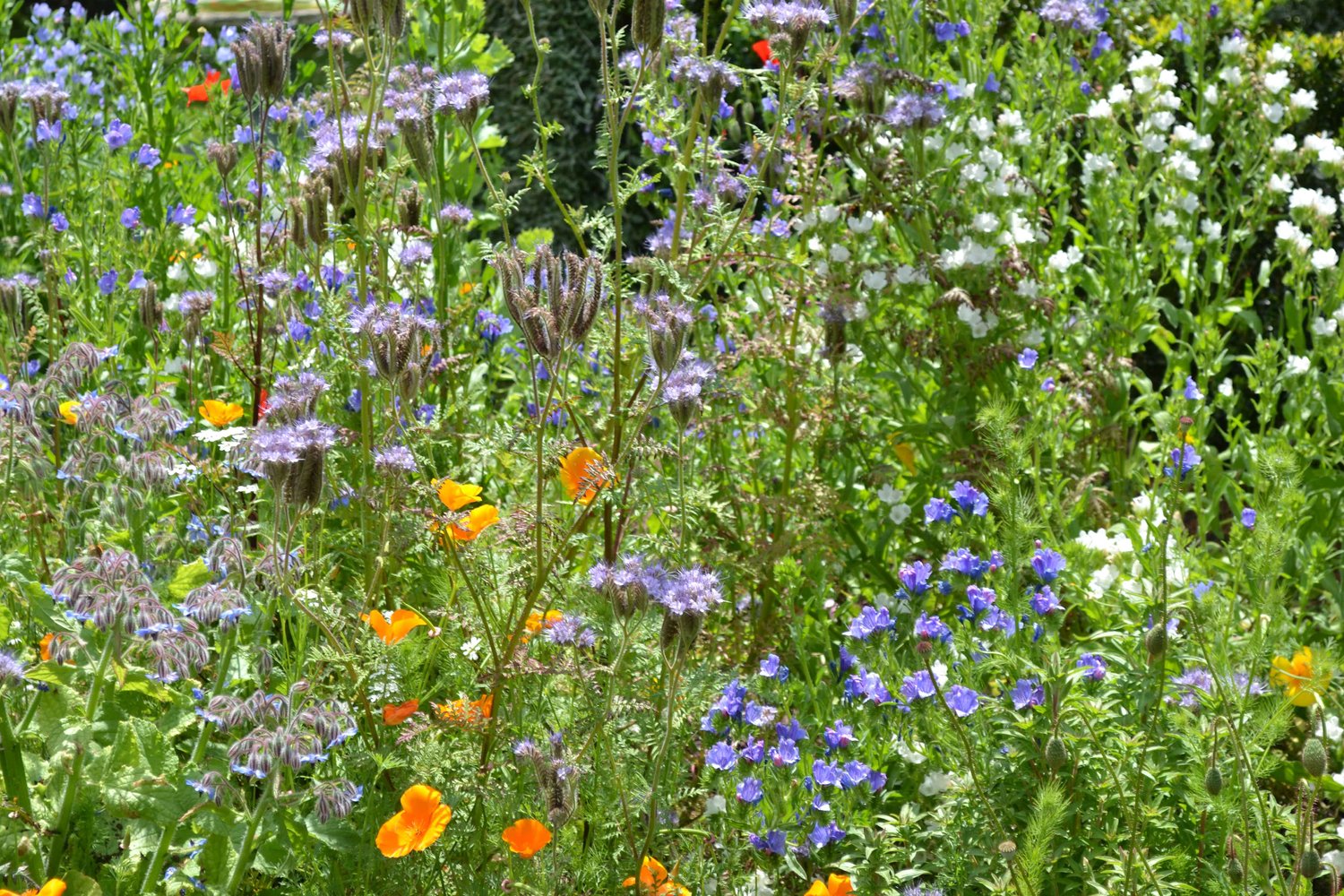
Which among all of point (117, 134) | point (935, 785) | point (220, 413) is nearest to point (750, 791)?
point (935, 785)

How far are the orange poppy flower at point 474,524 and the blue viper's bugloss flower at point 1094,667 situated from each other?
980 mm

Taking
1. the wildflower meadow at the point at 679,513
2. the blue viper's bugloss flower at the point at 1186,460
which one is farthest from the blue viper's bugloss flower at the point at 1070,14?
the blue viper's bugloss flower at the point at 1186,460

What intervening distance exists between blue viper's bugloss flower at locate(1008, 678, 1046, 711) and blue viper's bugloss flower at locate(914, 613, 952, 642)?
0.19 meters

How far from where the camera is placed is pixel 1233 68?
3527mm

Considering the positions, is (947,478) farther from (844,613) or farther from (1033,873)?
(1033,873)

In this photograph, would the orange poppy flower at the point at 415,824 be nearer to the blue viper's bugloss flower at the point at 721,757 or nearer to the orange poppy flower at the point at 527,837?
the orange poppy flower at the point at 527,837

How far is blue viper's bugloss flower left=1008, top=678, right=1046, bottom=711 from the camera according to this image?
2105 millimetres

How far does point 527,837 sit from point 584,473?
0.65 meters

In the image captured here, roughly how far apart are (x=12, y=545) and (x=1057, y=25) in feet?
8.83

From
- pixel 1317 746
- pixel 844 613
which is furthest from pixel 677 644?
pixel 844 613

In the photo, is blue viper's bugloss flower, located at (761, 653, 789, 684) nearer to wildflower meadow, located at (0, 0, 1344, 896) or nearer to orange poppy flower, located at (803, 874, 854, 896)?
wildflower meadow, located at (0, 0, 1344, 896)

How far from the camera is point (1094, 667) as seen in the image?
7.20 feet

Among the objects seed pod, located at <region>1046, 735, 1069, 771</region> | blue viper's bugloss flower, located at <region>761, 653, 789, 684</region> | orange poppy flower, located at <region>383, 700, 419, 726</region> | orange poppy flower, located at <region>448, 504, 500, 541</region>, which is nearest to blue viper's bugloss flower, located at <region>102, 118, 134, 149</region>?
orange poppy flower, located at <region>448, 504, 500, 541</region>

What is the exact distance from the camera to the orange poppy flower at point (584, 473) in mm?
2118
